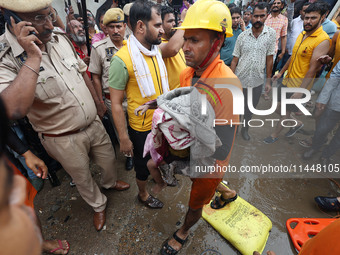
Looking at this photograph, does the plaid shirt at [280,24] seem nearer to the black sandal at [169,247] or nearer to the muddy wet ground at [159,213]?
the muddy wet ground at [159,213]

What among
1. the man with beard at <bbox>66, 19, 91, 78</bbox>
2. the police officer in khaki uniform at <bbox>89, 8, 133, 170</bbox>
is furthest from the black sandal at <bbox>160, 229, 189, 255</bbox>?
the man with beard at <bbox>66, 19, 91, 78</bbox>

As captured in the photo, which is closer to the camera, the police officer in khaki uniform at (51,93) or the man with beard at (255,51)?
the police officer in khaki uniform at (51,93)

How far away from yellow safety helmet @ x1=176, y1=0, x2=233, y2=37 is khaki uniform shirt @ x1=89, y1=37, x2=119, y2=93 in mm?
1930

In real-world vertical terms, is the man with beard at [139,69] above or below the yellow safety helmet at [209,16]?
below

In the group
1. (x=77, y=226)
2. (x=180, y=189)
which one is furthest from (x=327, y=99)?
(x=77, y=226)

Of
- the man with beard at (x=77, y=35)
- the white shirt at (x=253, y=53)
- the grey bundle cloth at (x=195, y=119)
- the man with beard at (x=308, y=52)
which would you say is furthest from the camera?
the man with beard at (x=77, y=35)

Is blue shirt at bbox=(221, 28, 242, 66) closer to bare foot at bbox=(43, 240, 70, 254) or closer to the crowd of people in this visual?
the crowd of people

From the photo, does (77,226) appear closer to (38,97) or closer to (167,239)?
(167,239)

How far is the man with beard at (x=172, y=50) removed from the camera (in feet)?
7.50

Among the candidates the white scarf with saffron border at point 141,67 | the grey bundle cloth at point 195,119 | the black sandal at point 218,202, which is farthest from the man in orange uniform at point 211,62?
the black sandal at point 218,202

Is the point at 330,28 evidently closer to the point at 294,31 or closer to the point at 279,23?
→ the point at 279,23

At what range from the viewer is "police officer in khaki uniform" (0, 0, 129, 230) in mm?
1464

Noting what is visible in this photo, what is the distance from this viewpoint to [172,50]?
91.5 inches

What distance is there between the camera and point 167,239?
2.26m
